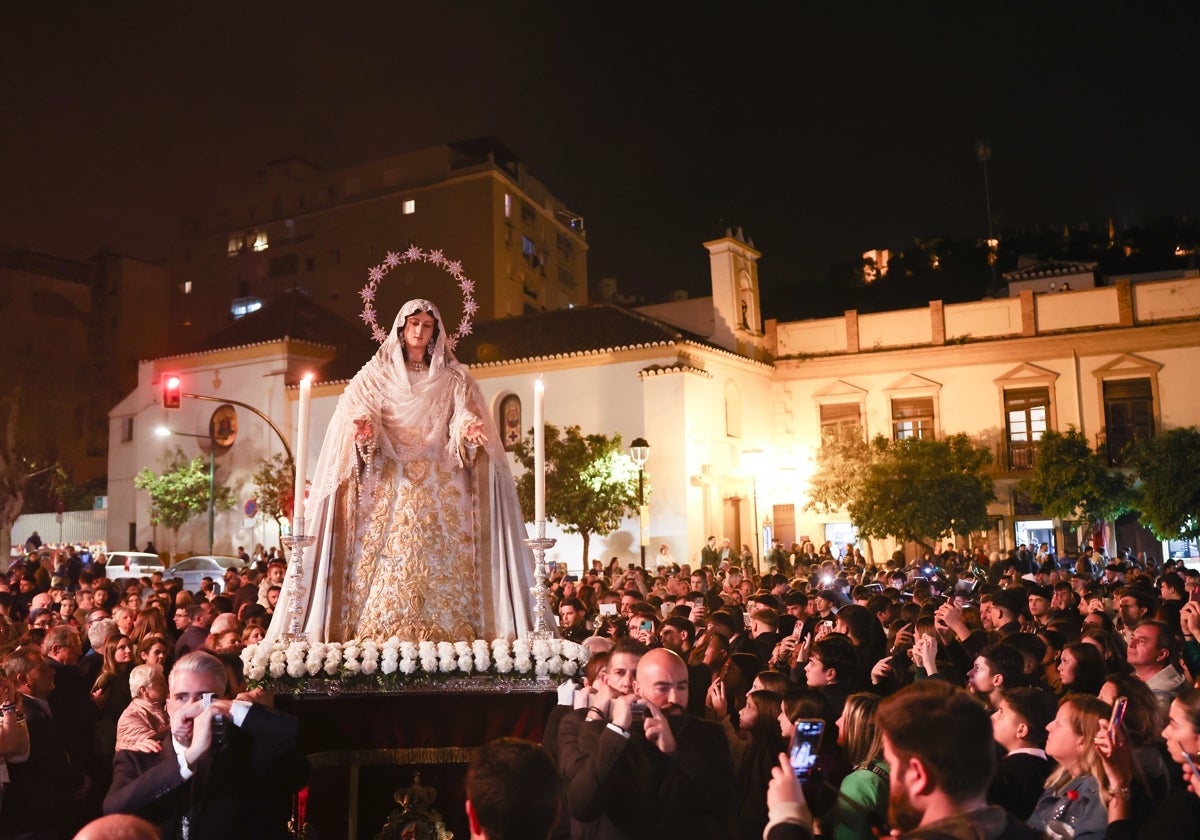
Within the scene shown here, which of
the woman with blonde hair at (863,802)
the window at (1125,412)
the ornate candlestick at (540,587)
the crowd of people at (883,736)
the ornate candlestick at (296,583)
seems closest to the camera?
the crowd of people at (883,736)

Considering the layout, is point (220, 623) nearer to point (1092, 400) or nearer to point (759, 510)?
point (759, 510)

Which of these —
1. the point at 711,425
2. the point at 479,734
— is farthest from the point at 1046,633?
the point at 711,425

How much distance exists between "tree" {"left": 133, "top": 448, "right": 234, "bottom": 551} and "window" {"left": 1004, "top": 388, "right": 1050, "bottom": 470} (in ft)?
92.6

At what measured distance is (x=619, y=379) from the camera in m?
33.6

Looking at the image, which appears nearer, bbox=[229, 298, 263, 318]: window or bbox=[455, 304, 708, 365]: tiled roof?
bbox=[455, 304, 708, 365]: tiled roof

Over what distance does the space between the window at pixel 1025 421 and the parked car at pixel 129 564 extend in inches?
1074

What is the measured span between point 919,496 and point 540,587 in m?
26.4

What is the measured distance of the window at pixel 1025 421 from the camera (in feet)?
114

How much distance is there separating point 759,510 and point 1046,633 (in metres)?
28.2

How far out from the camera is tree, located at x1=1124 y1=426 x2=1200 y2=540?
3025 cm

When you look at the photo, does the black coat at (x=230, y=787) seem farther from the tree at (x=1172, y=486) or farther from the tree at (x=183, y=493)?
the tree at (x=183, y=493)

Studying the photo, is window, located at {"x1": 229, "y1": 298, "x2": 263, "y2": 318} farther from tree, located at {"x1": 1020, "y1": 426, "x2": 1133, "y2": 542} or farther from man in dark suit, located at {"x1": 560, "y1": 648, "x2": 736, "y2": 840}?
man in dark suit, located at {"x1": 560, "y1": 648, "x2": 736, "y2": 840}

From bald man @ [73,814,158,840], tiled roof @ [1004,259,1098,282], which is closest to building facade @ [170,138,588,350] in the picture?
tiled roof @ [1004,259,1098,282]

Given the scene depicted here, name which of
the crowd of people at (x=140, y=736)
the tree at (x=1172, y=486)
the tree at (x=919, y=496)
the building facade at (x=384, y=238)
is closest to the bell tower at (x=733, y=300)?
the tree at (x=919, y=496)
